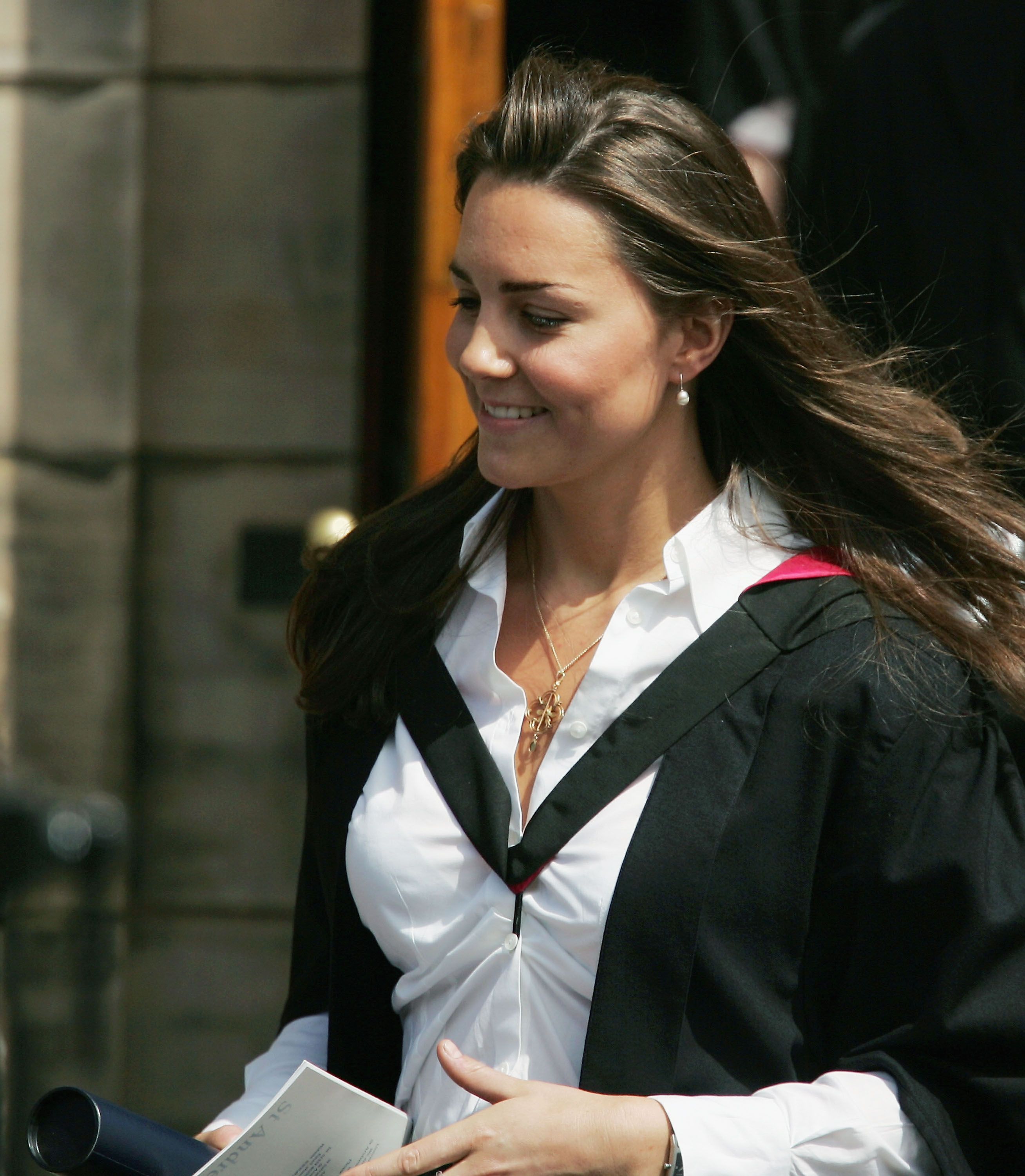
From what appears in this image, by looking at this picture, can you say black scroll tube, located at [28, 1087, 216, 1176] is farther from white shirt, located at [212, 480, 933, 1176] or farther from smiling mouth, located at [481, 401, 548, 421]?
smiling mouth, located at [481, 401, 548, 421]

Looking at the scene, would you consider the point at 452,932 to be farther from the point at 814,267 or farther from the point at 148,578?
the point at 148,578

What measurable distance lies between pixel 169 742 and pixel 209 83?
154cm

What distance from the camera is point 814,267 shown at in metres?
3.04

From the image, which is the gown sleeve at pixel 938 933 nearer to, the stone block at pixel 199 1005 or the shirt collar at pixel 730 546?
the shirt collar at pixel 730 546

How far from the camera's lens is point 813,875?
1.64m

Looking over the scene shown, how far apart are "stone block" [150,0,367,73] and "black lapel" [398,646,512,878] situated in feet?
6.52

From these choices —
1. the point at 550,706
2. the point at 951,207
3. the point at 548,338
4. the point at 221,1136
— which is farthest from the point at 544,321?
the point at 951,207


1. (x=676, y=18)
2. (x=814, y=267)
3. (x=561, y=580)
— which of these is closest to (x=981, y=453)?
(x=561, y=580)

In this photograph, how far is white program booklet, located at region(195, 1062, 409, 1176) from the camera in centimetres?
150

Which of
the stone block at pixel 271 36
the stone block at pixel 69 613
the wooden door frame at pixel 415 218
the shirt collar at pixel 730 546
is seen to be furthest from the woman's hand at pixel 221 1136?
the stone block at pixel 271 36

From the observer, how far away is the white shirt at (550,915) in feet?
5.12

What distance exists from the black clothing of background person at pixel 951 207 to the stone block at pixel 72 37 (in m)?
1.60

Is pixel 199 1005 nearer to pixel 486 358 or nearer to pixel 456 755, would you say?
pixel 456 755

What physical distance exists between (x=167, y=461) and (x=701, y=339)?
6.47 ft
